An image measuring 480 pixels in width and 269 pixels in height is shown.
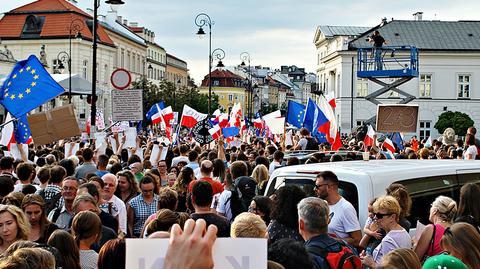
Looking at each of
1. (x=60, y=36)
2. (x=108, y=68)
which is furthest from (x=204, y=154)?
(x=108, y=68)

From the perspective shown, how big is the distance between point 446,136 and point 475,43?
49301 millimetres

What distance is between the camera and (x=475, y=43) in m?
71.8

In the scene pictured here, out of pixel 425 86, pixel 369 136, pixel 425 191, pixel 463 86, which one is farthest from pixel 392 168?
pixel 463 86

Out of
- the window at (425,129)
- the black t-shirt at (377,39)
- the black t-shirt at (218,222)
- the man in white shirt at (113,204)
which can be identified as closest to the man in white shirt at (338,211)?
the black t-shirt at (218,222)

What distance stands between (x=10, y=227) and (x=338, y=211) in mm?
2990

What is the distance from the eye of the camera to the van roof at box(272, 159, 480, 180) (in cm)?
769

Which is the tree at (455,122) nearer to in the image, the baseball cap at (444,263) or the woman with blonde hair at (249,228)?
the woman with blonde hair at (249,228)

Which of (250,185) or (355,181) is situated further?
(250,185)

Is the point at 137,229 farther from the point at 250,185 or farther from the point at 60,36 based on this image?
the point at 60,36

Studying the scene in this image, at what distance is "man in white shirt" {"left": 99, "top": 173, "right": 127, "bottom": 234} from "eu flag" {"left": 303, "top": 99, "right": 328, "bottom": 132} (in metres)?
11.7

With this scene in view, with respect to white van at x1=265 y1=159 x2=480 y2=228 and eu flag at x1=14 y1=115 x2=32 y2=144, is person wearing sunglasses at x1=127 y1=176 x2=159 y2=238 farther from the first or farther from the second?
eu flag at x1=14 y1=115 x2=32 y2=144

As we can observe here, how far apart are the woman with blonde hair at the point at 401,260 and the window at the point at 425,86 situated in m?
70.0

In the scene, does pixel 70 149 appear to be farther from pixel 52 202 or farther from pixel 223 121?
pixel 223 121

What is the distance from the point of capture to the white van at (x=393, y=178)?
752 cm
